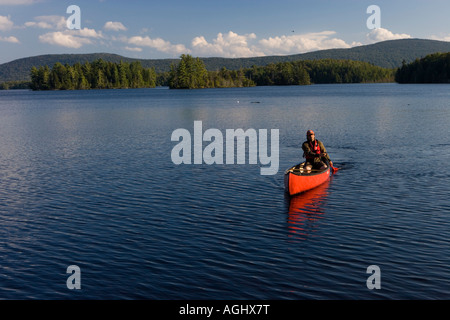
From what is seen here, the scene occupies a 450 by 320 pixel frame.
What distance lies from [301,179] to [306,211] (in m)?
3.53

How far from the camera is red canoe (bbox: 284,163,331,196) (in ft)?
82.3

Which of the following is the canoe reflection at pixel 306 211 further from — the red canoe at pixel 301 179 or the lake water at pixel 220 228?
the red canoe at pixel 301 179

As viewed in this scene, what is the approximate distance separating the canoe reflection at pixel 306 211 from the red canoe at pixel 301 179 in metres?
0.29

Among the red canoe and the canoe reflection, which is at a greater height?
the red canoe

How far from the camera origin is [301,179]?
25.7m

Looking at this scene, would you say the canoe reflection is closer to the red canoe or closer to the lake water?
the lake water

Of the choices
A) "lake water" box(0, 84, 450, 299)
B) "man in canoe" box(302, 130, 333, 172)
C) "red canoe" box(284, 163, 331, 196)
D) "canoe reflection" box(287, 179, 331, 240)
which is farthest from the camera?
"man in canoe" box(302, 130, 333, 172)

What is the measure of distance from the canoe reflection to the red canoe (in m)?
0.29

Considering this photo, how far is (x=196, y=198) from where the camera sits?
25.0m

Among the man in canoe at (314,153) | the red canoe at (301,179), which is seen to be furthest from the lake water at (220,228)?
the man in canoe at (314,153)

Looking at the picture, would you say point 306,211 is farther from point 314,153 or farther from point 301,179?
point 314,153

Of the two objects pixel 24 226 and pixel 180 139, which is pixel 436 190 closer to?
pixel 24 226

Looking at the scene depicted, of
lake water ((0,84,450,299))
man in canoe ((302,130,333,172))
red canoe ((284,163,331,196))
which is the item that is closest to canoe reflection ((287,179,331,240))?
lake water ((0,84,450,299))
